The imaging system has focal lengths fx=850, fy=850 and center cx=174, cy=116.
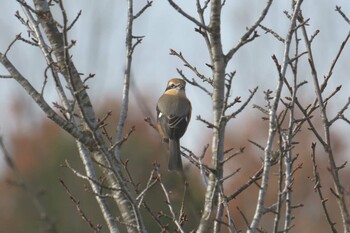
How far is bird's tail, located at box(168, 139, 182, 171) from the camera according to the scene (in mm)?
6625

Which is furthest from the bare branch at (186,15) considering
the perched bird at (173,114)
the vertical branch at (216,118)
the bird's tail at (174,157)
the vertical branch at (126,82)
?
the perched bird at (173,114)

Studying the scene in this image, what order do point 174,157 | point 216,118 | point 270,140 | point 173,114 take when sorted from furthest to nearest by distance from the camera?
point 173,114 → point 174,157 → point 216,118 → point 270,140

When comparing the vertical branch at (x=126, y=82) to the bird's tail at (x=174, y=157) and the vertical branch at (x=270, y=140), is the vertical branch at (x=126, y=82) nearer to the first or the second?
the vertical branch at (x=270, y=140)

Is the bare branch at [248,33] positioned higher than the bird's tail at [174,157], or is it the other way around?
the bird's tail at [174,157]

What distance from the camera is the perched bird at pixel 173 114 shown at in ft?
26.7

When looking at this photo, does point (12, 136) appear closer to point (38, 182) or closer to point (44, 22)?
point (38, 182)

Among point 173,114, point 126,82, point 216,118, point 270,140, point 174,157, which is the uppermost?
point 173,114

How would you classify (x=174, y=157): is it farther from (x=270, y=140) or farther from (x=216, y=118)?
(x=270, y=140)

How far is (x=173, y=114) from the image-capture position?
27.5 ft

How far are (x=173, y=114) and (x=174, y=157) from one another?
53.3 inches

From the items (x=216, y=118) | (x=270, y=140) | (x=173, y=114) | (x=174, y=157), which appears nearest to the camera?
(x=270, y=140)

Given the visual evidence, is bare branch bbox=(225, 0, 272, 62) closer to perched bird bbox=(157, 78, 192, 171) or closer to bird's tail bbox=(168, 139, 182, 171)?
bird's tail bbox=(168, 139, 182, 171)

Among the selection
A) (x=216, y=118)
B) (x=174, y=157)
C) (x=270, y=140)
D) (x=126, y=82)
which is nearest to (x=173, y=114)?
(x=174, y=157)

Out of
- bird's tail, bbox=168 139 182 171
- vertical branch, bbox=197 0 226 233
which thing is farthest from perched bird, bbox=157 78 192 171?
vertical branch, bbox=197 0 226 233
